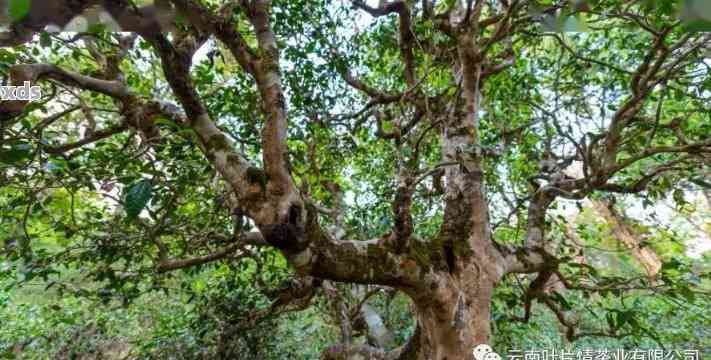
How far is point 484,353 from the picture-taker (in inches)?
64.3

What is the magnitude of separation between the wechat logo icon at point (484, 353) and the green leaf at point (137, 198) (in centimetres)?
151

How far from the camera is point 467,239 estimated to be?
1.90 m

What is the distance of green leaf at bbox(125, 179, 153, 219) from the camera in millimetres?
949

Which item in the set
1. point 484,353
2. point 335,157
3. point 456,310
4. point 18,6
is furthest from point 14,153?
point 335,157

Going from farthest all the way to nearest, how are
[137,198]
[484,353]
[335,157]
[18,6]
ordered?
[335,157]
[484,353]
[137,198]
[18,6]

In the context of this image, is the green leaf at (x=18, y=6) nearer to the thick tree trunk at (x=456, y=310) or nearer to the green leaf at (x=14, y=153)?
the green leaf at (x=14, y=153)

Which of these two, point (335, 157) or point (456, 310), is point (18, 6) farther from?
point (335, 157)

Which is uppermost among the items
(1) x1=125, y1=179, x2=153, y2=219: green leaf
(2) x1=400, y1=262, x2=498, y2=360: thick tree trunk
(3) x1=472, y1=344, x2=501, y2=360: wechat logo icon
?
(1) x1=125, y1=179, x2=153, y2=219: green leaf

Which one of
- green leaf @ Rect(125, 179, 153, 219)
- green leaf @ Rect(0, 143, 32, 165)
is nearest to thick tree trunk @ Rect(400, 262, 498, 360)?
Result: green leaf @ Rect(125, 179, 153, 219)

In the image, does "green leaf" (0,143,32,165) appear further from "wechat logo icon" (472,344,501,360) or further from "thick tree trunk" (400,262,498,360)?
"wechat logo icon" (472,344,501,360)

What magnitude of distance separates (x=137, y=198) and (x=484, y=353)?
1.55 metres

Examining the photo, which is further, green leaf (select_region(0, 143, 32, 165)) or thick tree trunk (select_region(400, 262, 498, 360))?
thick tree trunk (select_region(400, 262, 498, 360))

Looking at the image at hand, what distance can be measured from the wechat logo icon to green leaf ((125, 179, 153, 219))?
1.51 metres

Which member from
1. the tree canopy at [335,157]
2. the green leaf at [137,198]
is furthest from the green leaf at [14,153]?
the green leaf at [137,198]
